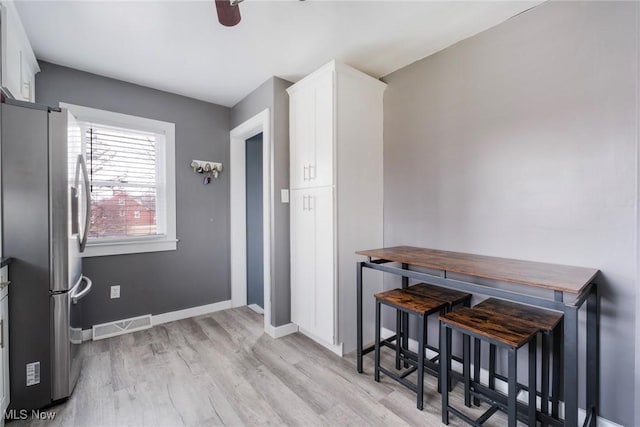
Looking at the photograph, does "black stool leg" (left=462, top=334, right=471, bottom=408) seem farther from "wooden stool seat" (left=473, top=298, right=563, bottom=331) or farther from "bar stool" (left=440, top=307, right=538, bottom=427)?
"wooden stool seat" (left=473, top=298, right=563, bottom=331)

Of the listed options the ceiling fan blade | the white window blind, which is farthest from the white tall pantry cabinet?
the white window blind

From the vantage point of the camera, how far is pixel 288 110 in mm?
2727

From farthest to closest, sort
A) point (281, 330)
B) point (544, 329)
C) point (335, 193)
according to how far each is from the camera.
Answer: point (281, 330)
point (335, 193)
point (544, 329)

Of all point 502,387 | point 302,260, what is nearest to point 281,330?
point 302,260

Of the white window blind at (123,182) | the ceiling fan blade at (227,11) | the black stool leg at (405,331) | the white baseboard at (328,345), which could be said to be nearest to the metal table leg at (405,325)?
the black stool leg at (405,331)

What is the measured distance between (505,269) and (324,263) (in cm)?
128

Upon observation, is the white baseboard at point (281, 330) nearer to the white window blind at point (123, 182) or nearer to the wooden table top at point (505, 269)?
the wooden table top at point (505, 269)

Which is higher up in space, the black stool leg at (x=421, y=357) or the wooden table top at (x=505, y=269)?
the wooden table top at (x=505, y=269)

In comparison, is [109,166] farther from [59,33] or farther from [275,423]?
[275,423]

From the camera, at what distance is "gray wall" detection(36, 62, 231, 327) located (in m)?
2.57

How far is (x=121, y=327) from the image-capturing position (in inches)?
106

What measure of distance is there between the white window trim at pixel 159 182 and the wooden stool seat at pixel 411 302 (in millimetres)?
2306

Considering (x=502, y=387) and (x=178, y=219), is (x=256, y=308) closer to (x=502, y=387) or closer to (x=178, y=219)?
(x=178, y=219)

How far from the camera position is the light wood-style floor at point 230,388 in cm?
162
